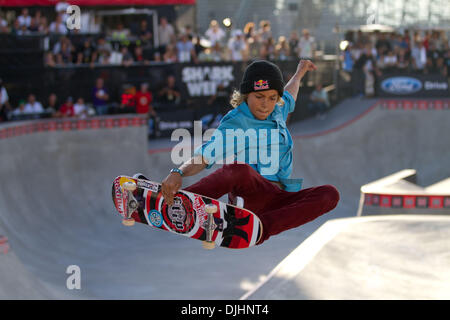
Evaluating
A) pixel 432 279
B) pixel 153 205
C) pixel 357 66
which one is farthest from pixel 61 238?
pixel 357 66

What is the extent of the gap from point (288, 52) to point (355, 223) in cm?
992

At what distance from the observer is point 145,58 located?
19875 mm

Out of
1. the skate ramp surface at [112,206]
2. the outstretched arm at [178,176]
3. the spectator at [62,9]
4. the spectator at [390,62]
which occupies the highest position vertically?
the spectator at [62,9]

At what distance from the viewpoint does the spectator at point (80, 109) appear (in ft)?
59.4

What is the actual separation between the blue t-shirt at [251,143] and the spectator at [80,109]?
13029 mm

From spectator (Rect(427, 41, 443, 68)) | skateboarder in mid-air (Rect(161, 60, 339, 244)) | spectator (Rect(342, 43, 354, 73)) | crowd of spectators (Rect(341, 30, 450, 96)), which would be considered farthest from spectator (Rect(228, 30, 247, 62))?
skateboarder in mid-air (Rect(161, 60, 339, 244))

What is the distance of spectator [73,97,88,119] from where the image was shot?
18.1 metres

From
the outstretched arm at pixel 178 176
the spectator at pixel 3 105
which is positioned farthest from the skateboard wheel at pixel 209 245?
the spectator at pixel 3 105

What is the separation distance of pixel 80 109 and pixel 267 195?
43.3 feet

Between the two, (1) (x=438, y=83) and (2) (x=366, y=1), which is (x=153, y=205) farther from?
(2) (x=366, y=1)

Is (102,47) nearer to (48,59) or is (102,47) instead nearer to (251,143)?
(48,59)

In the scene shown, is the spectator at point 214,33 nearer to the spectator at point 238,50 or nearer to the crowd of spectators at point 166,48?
the crowd of spectators at point 166,48

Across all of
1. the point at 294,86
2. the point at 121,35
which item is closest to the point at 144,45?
the point at 121,35

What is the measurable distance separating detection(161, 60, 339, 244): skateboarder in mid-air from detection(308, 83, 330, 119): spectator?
1687 centimetres
